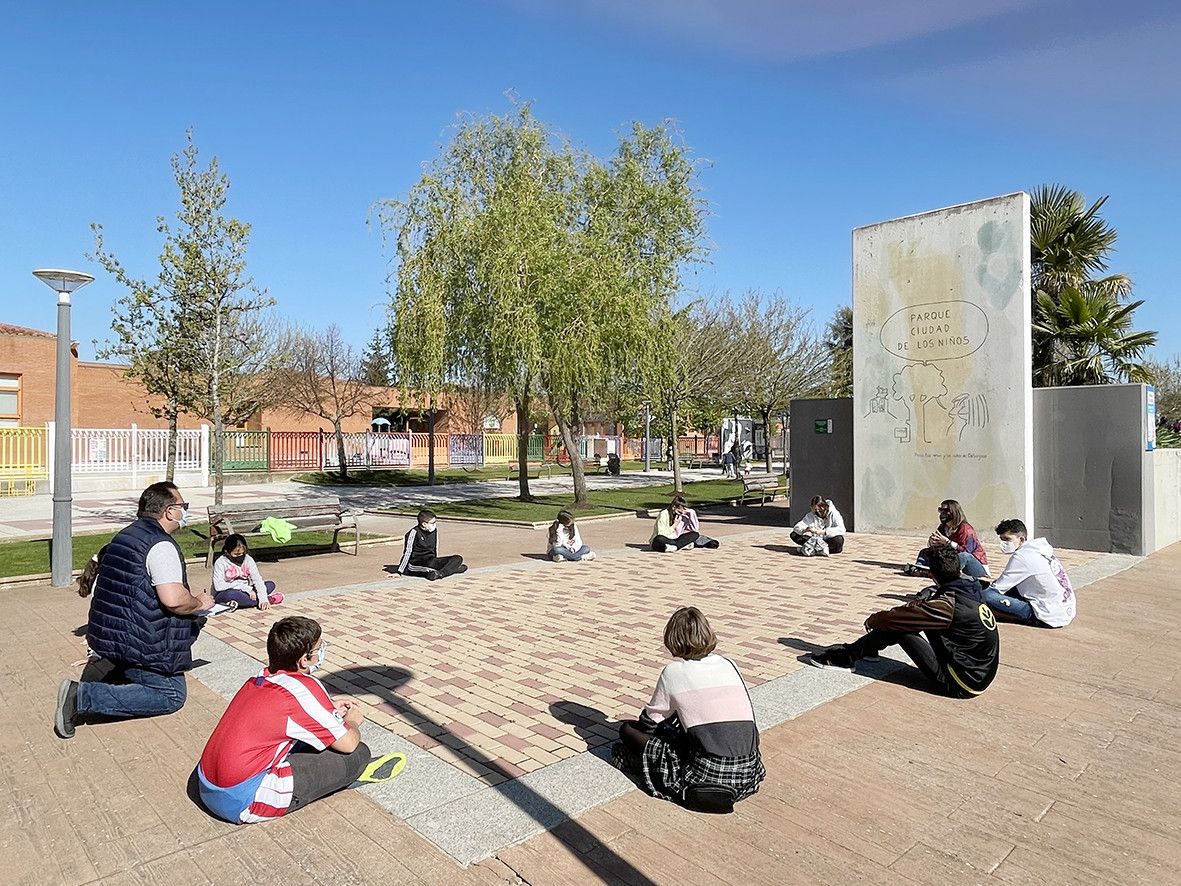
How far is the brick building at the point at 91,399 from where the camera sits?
32.9 meters

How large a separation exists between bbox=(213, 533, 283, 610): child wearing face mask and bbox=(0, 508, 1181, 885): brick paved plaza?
406 mm

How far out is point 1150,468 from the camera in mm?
12484

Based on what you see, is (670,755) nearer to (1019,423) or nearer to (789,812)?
(789,812)

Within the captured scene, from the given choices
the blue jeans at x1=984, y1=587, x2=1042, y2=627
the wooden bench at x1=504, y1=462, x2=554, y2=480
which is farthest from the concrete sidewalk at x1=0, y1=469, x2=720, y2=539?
the blue jeans at x1=984, y1=587, x2=1042, y2=627

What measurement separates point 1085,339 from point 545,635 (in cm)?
1502

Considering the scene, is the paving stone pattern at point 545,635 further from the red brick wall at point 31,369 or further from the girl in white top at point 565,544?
the red brick wall at point 31,369

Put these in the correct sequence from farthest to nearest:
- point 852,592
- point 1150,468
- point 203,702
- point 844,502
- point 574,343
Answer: point 574,343
point 844,502
point 1150,468
point 852,592
point 203,702

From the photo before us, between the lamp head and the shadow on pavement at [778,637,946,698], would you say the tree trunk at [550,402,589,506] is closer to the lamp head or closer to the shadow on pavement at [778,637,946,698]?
the lamp head

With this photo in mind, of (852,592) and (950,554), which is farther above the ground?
(950,554)

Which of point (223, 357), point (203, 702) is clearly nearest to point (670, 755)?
point (203, 702)

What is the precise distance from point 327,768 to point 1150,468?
44.7 feet

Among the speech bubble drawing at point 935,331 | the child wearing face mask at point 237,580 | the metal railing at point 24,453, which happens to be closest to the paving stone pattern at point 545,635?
the child wearing face mask at point 237,580

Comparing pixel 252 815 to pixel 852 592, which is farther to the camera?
pixel 852 592

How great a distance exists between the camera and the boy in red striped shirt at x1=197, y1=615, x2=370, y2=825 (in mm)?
3568
